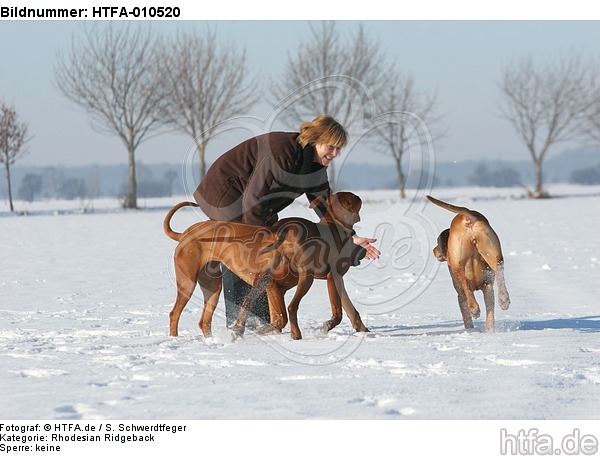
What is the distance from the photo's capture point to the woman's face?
5449 millimetres

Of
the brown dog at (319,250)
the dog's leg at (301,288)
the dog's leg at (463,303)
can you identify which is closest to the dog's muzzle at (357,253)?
the brown dog at (319,250)

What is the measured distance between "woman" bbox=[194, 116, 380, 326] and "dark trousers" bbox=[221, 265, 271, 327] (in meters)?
0.09

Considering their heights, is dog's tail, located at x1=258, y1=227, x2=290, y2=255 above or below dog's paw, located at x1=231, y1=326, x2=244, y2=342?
above

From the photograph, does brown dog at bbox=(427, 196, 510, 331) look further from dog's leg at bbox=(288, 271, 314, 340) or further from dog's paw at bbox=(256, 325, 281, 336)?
dog's paw at bbox=(256, 325, 281, 336)

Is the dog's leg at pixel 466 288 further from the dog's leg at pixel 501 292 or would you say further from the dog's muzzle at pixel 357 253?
the dog's muzzle at pixel 357 253

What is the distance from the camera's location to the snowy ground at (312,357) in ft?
12.3

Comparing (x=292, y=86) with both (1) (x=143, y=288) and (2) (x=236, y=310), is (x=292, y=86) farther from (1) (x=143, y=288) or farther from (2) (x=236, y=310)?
(2) (x=236, y=310)

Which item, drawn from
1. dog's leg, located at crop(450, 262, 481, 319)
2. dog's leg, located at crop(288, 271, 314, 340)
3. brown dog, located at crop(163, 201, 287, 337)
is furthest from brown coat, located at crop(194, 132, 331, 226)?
dog's leg, located at crop(450, 262, 481, 319)

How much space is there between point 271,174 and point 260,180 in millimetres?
91

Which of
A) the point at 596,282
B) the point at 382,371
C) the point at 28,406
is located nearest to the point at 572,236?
the point at 596,282

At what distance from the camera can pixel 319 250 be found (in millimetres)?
5273

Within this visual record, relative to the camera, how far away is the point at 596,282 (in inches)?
367
